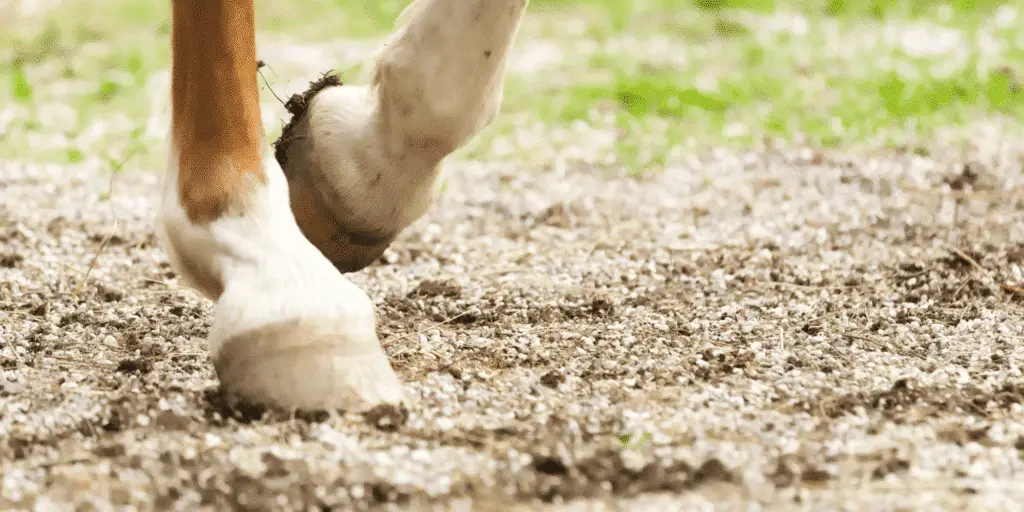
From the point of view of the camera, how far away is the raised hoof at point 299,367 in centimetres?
211

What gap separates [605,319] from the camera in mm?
2971

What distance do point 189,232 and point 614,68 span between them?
5.20m

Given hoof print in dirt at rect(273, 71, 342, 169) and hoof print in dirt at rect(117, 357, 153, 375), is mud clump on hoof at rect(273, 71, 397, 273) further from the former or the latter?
hoof print in dirt at rect(117, 357, 153, 375)

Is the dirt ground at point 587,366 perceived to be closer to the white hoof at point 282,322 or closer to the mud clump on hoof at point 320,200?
the white hoof at point 282,322

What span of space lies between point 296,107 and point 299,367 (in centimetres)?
83

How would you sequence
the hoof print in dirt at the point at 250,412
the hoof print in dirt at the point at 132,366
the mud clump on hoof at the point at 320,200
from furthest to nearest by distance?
1. the mud clump on hoof at the point at 320,200
2. the hoof print in dirt at the point at 132,366
3. the hoof print in dirt at the point at 250,412

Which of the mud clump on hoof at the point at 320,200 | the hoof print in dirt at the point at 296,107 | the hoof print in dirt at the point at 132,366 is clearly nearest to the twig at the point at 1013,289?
the mud clump on hoof at the point at 320,200

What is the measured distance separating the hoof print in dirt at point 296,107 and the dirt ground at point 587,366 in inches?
17.1

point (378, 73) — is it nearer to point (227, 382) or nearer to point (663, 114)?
point (227, 382)

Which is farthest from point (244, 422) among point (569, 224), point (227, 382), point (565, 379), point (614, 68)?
point (614, 68)

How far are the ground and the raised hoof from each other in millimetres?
46

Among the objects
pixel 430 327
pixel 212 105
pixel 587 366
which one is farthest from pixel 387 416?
pixel 430 327

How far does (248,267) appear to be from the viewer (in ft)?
7.27

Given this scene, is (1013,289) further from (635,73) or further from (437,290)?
(635,73)
